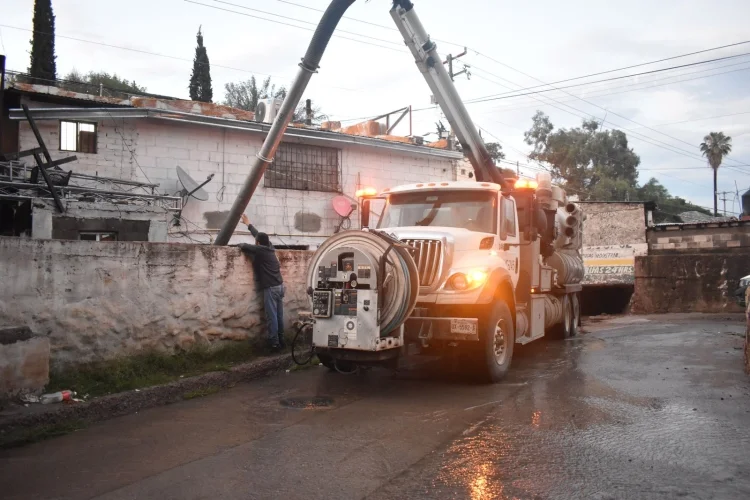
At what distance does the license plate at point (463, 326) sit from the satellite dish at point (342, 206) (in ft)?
32.5

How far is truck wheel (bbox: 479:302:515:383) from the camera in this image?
23.6 feet

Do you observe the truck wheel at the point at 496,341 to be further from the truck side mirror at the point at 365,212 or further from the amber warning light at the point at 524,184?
the truck side mirror at the point at 365,212

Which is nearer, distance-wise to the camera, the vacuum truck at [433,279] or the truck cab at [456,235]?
the vacuum truck at [433,279]

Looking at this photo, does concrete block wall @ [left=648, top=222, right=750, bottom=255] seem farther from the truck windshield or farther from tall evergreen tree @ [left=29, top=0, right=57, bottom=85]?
tall evergreen tree @ [left=29, top=0, right=57, bottom=85]

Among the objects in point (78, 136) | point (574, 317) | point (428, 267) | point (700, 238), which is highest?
point (78, 136)

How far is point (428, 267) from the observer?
7379 millimetres

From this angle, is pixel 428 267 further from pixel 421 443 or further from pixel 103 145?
pixel 103 145

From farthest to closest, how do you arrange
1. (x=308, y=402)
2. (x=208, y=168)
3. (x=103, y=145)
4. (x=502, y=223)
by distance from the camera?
(x=208, y=168)
(x=103, y=145)
(x=502, y=223)
(x=308, y=402)

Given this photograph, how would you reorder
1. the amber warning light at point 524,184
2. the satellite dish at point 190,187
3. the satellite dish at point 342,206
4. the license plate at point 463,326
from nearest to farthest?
the license plate at point 463,326 < the amber warning light at point 524,184 < the satellite dish at point 190,187 < the satellite dish at point 342,206

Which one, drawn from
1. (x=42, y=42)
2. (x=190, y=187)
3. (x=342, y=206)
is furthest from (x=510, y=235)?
(x=42, y=42)

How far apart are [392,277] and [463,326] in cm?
106

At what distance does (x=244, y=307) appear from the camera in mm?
8961

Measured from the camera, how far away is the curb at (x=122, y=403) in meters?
5.42

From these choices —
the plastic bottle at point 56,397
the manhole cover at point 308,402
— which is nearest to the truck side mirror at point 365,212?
the manhole cover at point 308,402
